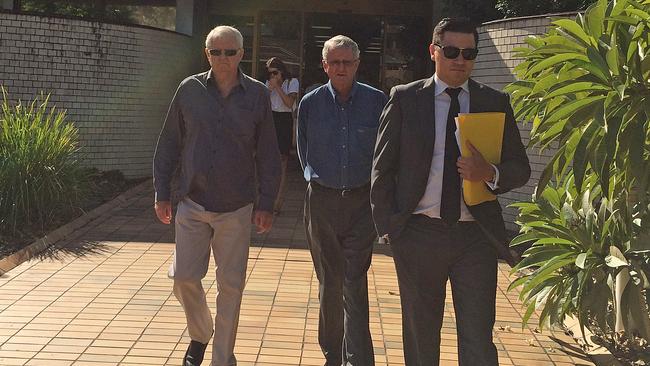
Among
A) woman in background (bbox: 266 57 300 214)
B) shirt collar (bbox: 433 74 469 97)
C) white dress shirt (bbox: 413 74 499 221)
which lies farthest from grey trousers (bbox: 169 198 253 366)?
woman in background (bbox: 266 57 300 214)

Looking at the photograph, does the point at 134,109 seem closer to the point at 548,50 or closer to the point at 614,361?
the point at 614,361

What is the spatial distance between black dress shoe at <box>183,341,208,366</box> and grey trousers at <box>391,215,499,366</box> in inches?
57.1

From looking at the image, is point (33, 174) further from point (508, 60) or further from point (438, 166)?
point (438, 166)

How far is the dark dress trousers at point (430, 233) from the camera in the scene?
3.84m

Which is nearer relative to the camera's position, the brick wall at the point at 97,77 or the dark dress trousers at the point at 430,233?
the dark dress trousers at the point at 430,233

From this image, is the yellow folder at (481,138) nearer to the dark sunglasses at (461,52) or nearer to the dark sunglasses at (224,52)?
the dark sunglasses at (461,52)

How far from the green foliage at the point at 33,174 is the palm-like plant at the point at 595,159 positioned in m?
5.50

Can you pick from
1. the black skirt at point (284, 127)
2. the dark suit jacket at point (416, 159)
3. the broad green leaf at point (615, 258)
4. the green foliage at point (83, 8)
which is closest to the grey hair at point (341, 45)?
the dark suit jacket at point (416, 159)

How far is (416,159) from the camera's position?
3.88 metres

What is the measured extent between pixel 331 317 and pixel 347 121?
111cm

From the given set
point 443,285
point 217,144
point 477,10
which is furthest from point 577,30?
point 477,10

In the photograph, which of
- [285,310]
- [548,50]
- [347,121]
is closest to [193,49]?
[285,310]

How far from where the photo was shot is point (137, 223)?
32.5 feet

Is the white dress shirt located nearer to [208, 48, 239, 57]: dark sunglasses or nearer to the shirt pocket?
the shirt pocket
